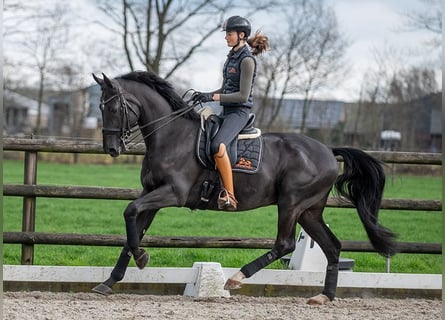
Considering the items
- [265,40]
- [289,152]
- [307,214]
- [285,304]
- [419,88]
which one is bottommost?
[285,304]

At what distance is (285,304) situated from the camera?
21.6ft

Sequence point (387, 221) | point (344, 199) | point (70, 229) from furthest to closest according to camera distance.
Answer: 1. point (387, 221)
2. point (70, 229)
3. point (344, 199)

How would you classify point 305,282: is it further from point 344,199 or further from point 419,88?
point 419,88

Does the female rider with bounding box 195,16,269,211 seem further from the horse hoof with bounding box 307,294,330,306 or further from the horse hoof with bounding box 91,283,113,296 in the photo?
the horse hoof with bounding box 91,283,113,296

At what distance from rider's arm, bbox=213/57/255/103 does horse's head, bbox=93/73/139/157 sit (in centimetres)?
81

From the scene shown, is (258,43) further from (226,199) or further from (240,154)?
(226,199)

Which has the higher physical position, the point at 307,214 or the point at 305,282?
the point at 307,214

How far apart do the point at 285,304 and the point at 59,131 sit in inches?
1624

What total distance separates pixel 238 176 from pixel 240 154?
0.20 meters

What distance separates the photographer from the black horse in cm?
618

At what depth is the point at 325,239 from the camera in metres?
6.89

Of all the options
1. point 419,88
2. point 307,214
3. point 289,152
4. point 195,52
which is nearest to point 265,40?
point 289,152

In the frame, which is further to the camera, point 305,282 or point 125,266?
point 305,282

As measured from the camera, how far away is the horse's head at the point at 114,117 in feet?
20.1
